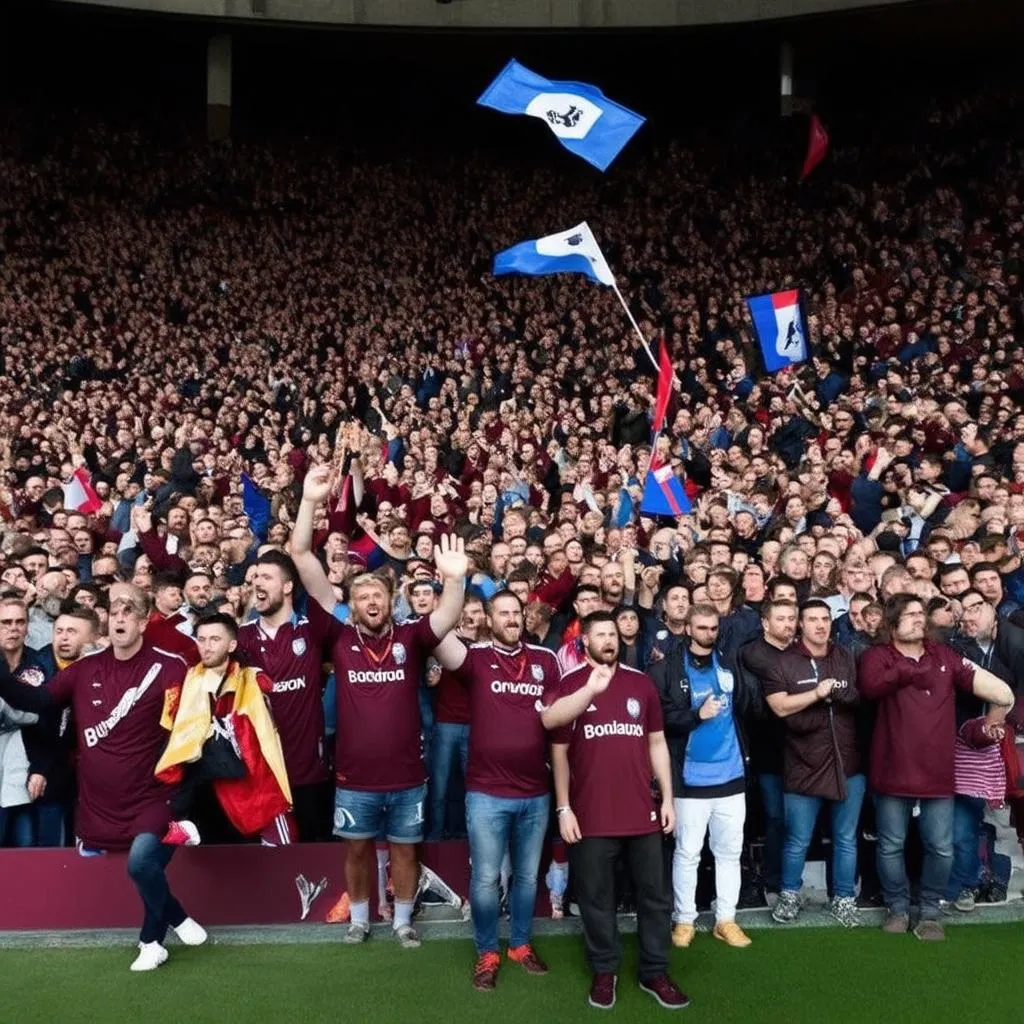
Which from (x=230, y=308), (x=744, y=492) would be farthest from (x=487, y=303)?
(x=744, y=492)

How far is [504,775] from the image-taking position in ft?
18.0

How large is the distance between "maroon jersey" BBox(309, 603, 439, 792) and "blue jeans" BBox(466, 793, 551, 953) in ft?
1.40

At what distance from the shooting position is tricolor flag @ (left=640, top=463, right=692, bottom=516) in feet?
33.0

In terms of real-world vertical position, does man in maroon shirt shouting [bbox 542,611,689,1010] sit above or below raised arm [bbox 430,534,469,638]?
below

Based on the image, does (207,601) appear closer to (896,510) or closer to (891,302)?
(896,510)

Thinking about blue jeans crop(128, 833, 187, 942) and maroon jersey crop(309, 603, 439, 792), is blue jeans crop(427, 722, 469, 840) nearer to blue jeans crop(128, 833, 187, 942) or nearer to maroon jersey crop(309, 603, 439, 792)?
maroon jersey crop(309, 603, 439, 792)

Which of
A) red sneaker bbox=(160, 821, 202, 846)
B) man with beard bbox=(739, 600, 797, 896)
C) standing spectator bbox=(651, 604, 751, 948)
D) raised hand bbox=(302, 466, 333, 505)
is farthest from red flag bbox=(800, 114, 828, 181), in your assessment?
red sneaker bbox=(160, 821, 202, 846)

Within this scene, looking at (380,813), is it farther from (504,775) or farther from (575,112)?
(575,112)

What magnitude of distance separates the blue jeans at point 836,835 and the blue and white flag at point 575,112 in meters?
6.24

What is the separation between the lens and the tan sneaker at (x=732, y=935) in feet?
19.1

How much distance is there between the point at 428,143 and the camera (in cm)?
2450

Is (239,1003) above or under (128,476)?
under

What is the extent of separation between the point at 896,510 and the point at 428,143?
56.7ft

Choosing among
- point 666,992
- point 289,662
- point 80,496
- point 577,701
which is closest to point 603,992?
point 666,992
